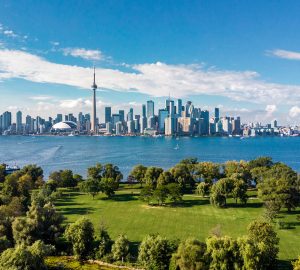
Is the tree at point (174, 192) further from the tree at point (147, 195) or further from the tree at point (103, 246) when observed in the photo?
the tree at point (103, 246)

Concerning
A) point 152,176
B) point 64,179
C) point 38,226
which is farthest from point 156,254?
point 64,179

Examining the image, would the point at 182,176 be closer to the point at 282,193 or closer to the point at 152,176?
the point at 152,176

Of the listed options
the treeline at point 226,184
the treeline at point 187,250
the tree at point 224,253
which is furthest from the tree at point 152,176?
the tree at point 224,253

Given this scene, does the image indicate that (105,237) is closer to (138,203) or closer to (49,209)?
(49,209)

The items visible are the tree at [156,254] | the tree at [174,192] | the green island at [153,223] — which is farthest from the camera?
the tree at [174,192]

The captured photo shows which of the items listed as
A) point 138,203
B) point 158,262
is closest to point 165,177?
point 138,203

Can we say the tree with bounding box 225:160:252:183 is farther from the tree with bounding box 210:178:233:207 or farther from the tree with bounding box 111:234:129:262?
the tree with bounding box 111:234:129:262
